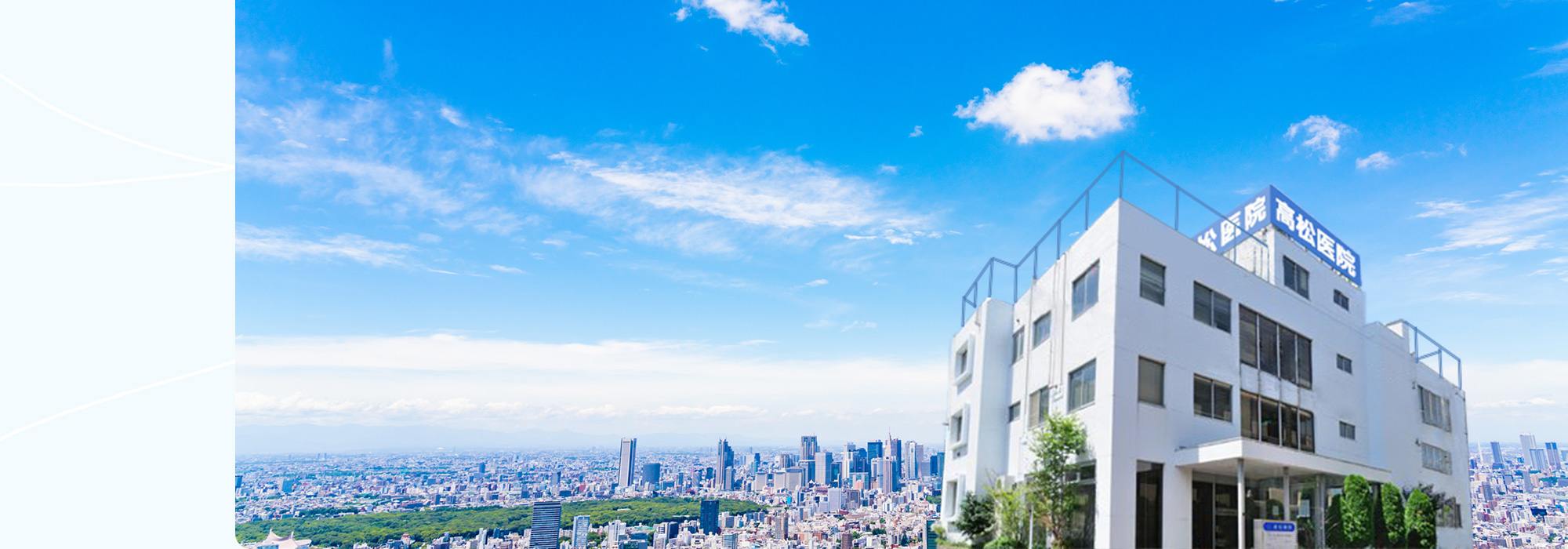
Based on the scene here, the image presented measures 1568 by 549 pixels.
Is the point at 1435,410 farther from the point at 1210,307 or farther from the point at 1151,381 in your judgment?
the point at 1151,381

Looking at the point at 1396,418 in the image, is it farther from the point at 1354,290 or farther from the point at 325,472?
the point at 325,472

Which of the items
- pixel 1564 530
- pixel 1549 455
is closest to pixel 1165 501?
pixel 1564 530

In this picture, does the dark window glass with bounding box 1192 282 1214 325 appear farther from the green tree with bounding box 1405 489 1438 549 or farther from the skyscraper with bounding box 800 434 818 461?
the skyscraper with bounding box 800 434 818 461

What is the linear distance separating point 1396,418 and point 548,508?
2181 cm

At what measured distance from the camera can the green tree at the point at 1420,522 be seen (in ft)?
31.8

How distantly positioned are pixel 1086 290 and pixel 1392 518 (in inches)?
185

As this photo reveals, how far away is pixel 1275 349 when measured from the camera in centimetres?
1031

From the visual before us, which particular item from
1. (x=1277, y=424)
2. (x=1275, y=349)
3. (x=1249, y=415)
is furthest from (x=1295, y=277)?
(x=1249, y=415)

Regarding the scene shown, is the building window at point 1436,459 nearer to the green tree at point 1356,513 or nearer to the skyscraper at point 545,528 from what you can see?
the green tree at point 1356,513

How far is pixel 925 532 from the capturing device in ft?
45.3

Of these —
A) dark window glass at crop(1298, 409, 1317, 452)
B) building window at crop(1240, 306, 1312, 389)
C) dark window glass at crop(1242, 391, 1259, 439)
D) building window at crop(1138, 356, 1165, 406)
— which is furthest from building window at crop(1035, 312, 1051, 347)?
dark window glass at crop(1298, 409, 1317, 452)

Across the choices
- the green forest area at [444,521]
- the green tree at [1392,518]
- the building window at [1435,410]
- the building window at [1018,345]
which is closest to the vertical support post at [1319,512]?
the green tree at [1392,518]

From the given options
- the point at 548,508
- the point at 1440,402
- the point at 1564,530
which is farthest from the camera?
the point at 548,508

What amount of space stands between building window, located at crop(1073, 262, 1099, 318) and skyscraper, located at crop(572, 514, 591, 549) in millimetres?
16022
